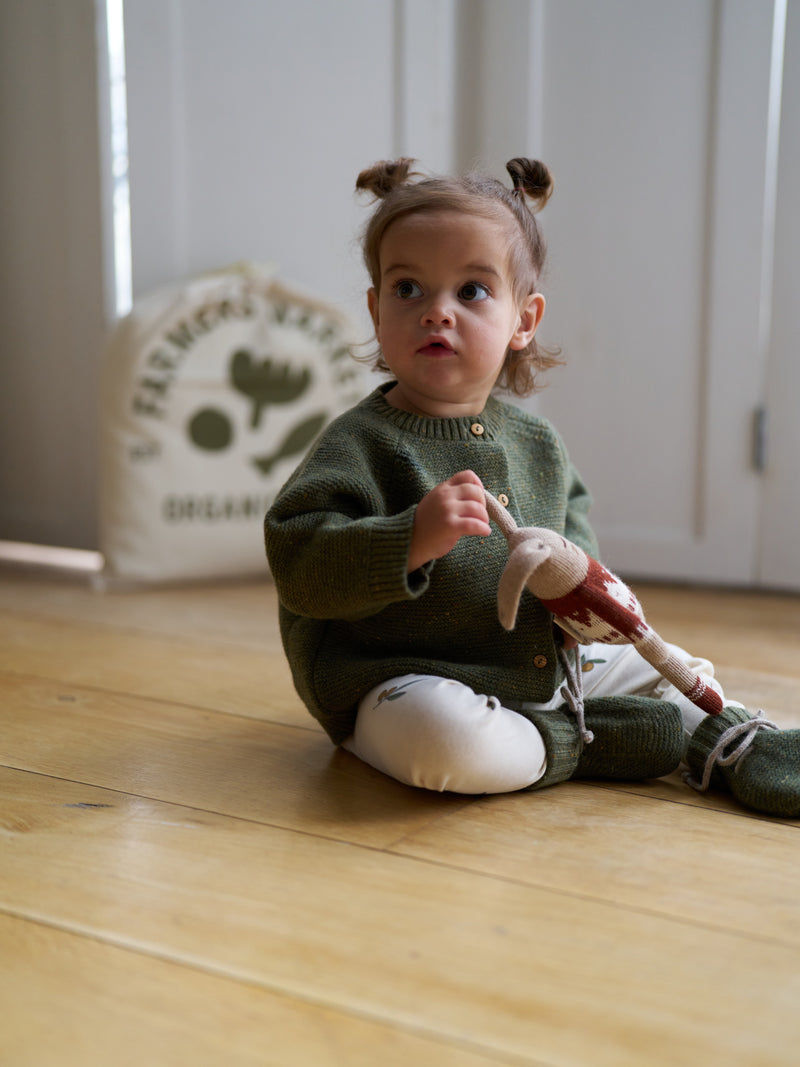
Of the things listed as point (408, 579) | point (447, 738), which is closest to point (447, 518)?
point (408, 579)

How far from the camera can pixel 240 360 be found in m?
1.81

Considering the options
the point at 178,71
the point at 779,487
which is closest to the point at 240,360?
the point at 178,71

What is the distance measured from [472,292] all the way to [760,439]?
0.95 metres

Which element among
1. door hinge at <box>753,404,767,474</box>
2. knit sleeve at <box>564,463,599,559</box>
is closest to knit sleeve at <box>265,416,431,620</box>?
knit sleeve at <box>564,463,599,559</box>

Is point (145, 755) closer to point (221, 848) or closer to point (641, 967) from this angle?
point (221, 848)

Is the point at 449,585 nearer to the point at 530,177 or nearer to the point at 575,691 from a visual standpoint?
the point at 575,691

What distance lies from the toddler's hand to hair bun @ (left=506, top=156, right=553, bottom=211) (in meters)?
0.33

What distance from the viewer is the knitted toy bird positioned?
0.88 m

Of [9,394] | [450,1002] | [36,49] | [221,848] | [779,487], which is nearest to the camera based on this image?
[450,1002]

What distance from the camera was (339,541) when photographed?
858 millimetres

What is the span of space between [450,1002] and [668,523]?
1.35 meters

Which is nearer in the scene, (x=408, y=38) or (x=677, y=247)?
(x=677, y=247)

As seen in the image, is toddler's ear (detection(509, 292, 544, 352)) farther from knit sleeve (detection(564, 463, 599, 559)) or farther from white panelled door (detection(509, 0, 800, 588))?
white panelled door (detection(509, 0, 800, 588))

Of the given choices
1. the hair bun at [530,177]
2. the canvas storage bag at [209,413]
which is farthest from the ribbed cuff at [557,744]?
the canvas storage bag at [209,413]
